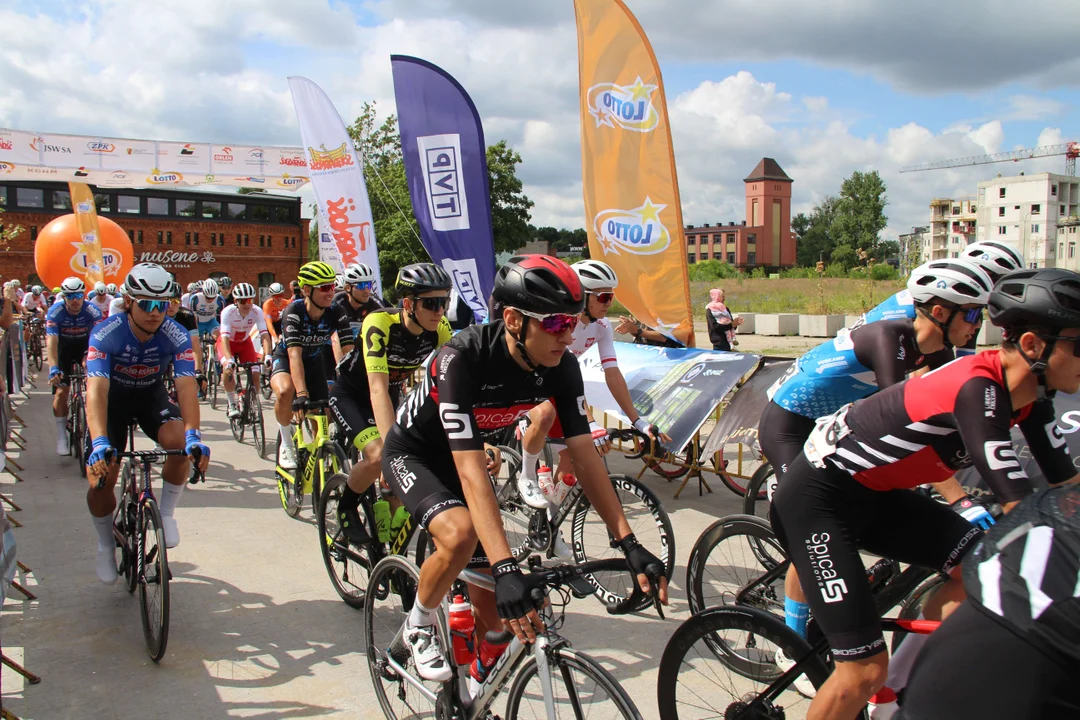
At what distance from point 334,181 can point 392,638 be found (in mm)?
10855

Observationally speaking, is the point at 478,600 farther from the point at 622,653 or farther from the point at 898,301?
the point at 898,301

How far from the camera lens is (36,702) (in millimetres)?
4066

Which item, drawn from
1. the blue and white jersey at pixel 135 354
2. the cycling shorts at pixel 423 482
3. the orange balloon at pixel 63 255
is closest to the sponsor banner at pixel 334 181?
the blue and white jersey at pixel 135 354

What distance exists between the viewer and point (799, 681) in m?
3.03

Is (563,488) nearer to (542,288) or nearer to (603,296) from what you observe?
(603,296)

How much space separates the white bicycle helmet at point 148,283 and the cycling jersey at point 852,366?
3830 millimetres

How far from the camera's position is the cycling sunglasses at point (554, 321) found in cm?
295

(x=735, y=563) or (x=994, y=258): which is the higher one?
(x=994, y=258)

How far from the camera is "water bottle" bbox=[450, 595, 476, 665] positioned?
10.4ft

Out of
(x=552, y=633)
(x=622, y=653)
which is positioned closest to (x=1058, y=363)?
(x=552, y=633)

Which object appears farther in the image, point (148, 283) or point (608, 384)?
point (608, 384)

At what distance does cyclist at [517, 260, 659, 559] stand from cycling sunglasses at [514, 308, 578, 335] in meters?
2.15

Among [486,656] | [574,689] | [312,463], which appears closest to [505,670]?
[486,656]

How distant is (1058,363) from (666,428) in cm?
521
